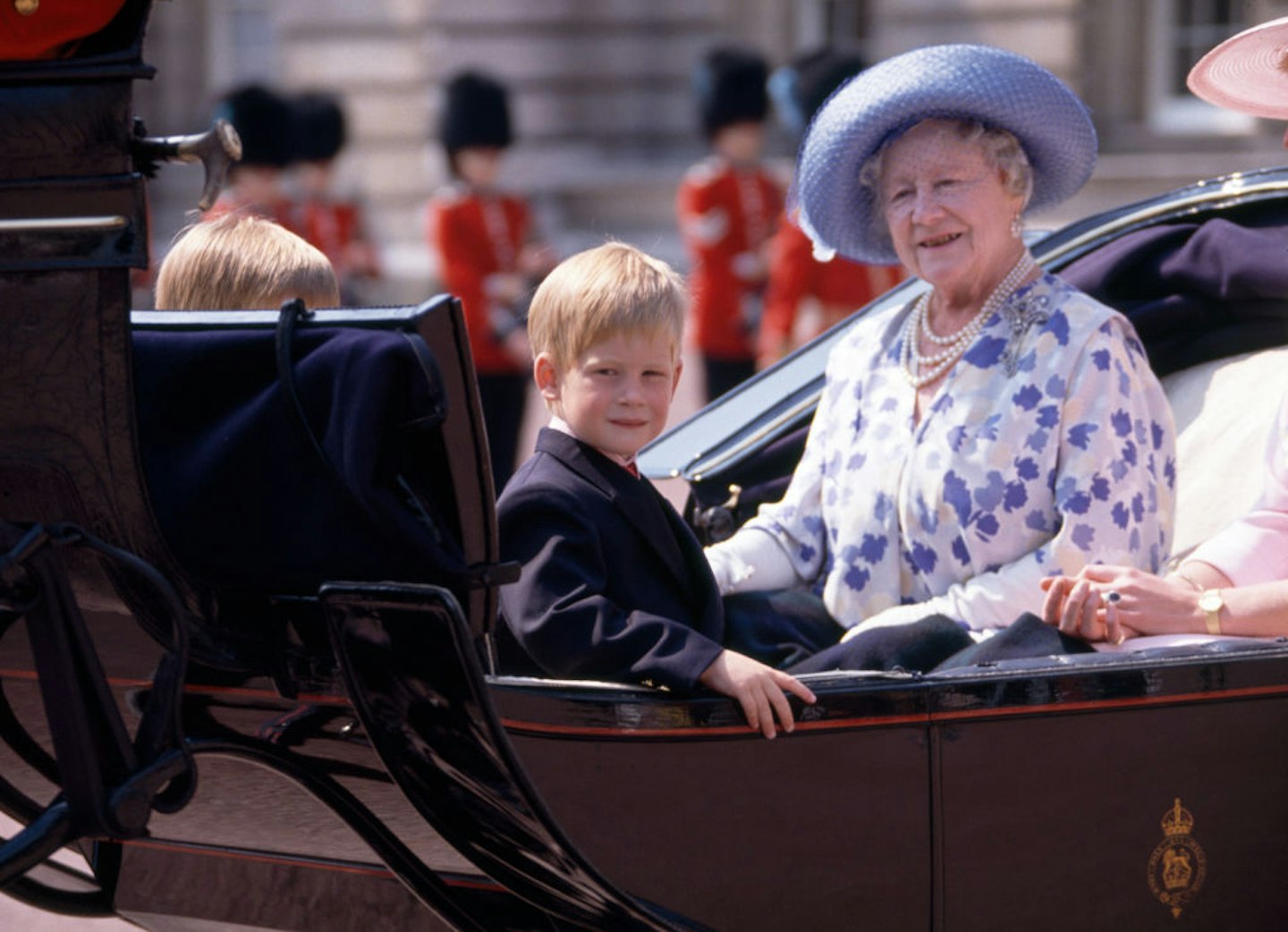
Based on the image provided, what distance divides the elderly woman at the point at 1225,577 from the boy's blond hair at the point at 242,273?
1.12 meters

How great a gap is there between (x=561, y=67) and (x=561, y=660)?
496 inches

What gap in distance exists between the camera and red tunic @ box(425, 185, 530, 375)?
6699mm

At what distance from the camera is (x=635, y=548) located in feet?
8.11

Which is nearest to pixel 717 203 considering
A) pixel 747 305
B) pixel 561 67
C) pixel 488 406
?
pixel 747 305

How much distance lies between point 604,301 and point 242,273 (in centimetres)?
56

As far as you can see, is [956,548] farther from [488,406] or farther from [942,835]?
[488,406]

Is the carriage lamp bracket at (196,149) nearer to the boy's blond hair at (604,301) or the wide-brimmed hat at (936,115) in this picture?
the boy's blond hair at (604,301)

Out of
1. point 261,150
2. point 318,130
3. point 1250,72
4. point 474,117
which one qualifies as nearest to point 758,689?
point 1250,72

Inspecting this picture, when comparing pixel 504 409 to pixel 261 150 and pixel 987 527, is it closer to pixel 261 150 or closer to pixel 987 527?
pixel 261 150

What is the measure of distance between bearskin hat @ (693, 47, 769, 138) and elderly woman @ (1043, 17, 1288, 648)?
466 cm

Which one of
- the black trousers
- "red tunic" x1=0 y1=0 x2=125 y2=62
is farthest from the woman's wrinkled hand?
the black trousers

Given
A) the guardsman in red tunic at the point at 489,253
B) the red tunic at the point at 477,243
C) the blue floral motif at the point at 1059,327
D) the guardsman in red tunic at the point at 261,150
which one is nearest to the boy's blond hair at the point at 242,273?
the blue floral motif at the point at 1059,327

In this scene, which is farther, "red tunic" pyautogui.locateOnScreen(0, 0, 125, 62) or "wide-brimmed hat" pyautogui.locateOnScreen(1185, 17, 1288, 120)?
"wide-brimmed hat" pyautogui.locateOnScreen(1185, 17, 1288, 120)

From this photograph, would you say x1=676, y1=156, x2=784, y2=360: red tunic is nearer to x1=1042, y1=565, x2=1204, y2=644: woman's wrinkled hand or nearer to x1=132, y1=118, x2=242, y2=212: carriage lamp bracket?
x1=1042, y1=565, x2=1204, y2=644: woman's wrinkled hand
